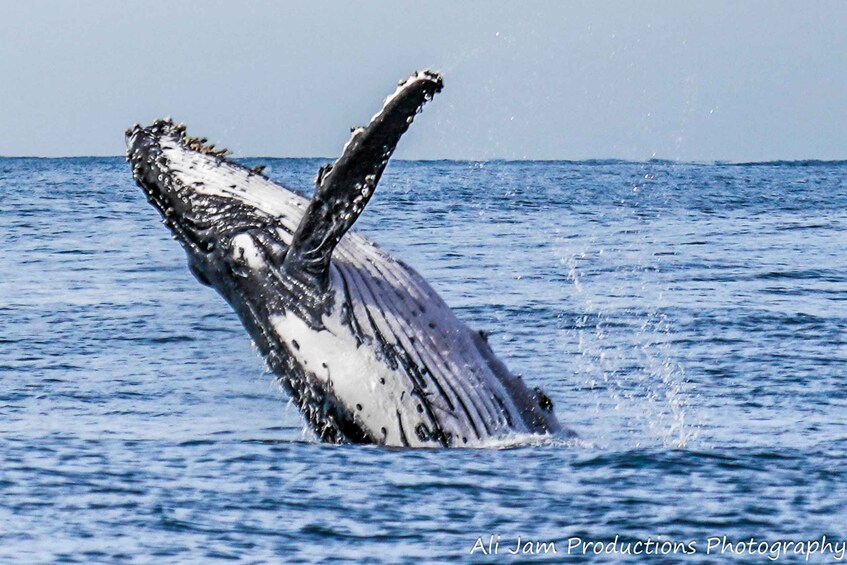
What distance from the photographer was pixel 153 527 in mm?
8320

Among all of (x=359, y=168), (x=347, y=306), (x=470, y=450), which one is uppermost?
(x=359, y=168)

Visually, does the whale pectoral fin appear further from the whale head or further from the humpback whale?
the whale head

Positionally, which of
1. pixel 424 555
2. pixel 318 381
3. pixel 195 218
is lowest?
pixel 424 555

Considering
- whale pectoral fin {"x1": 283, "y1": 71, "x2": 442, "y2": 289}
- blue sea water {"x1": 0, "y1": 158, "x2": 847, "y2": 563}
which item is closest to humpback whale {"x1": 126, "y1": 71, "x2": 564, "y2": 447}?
whale pectoral fin {"x1": 283, "y1": 71, "x2": 442, "y2": 289}

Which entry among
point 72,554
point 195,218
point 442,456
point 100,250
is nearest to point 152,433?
point 195,218

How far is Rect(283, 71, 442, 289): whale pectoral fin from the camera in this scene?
9.48 m

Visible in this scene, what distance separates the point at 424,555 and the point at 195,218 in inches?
169

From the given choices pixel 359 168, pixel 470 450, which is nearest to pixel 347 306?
pixel 359 168

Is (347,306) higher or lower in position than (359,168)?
lower

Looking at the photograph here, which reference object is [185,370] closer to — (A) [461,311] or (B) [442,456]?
(A) [461,311]

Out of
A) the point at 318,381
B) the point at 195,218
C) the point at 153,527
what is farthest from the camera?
the point at 195,218

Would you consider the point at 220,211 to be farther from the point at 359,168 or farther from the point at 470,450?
the point at 470,450

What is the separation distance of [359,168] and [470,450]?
1992mm

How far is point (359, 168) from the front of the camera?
383 inches
